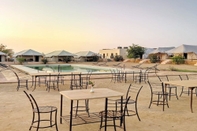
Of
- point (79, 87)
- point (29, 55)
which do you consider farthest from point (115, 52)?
point (79, 87)

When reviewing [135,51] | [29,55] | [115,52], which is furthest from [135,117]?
→ [115,52]

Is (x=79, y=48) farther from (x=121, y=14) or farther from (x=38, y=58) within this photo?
(x=121, y=14)

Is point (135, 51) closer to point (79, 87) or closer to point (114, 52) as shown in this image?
point (114, 52)

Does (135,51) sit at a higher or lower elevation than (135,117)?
higher

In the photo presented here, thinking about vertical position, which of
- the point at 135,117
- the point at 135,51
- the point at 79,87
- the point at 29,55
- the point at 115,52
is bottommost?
the point at 135,117

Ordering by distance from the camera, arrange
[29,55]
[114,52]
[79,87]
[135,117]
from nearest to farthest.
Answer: [135,117], [79,87], [29,55], [114,52]

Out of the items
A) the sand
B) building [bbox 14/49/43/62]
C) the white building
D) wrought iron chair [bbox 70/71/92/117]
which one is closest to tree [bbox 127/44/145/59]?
the white building

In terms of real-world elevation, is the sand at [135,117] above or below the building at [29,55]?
below

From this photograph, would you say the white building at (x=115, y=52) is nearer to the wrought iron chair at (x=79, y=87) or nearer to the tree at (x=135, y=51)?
the tree at (x=135, y=51)

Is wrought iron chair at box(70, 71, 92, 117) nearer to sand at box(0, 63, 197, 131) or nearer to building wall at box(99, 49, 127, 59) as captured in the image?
sand at box(0, 63, 197, 131)

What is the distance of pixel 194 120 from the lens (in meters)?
4.41

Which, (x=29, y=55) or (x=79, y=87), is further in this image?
(x=29, y=55)

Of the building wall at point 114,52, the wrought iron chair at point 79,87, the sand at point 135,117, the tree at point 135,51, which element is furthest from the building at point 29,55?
the sand at point 135,117

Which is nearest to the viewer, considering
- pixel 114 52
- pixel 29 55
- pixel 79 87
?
pixel 79 87
